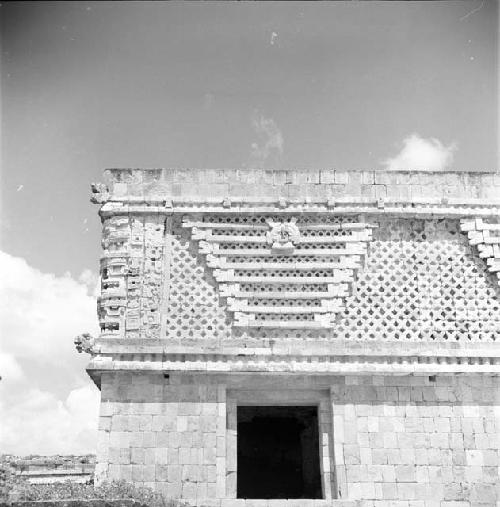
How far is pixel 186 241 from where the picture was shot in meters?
11.6

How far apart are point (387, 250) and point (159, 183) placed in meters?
4.12

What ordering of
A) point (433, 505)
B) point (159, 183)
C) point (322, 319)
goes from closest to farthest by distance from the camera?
1. point (433, 505)
2. point (322, 319)
3. point (159, 183)

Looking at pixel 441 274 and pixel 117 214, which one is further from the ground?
pixel 117 214

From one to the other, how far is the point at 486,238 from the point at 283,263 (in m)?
3.54

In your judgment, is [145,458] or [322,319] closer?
[145,458]

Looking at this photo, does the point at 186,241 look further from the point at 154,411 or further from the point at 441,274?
the point at 441,274

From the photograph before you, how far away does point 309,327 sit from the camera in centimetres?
1100

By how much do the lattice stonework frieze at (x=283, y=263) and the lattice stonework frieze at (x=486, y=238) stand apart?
1678 mm

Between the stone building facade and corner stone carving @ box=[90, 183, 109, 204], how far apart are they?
0.03m

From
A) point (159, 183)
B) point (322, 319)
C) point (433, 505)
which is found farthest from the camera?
point (159, 183)

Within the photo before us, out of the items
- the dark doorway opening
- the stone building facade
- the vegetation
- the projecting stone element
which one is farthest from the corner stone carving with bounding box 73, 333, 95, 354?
the dark doorway opening

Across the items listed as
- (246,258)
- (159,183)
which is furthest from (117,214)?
(246,258)

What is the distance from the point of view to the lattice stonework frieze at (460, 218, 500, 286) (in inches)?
456

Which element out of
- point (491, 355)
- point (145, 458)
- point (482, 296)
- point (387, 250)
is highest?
point (387, 250)
